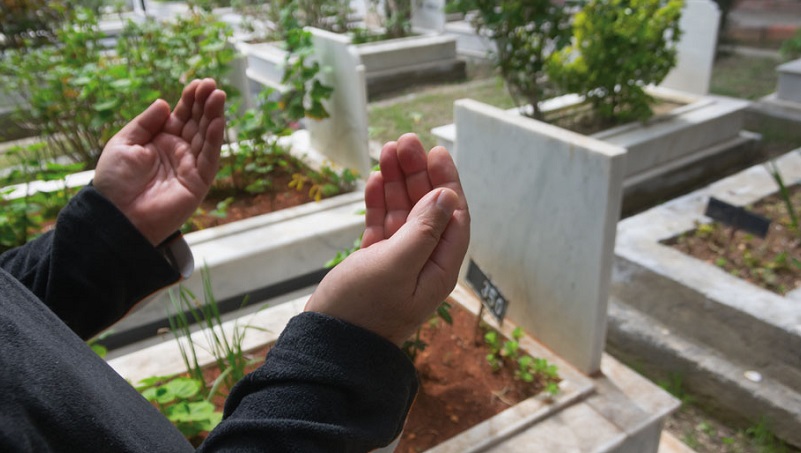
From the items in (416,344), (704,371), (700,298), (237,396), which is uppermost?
(237,396)

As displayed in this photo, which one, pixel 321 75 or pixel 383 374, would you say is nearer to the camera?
pixel 383 374

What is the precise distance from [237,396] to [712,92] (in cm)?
632

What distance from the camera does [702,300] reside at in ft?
8.30

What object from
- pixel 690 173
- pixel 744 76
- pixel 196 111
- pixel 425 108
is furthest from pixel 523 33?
pixel 744 76

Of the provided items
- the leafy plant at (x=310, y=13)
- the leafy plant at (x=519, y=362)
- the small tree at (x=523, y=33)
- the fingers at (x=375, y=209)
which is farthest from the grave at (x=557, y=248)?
the leafy plant at (x=310, y=13)

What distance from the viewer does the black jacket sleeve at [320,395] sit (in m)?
0.77

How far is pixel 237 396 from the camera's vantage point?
0.86 m

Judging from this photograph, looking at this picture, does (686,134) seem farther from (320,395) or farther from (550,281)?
(320,395)

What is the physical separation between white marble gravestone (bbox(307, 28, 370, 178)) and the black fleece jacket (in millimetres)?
2461

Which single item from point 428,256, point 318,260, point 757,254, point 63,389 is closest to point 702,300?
point 757,254

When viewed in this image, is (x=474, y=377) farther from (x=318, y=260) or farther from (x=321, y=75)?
(x=321, y=75)

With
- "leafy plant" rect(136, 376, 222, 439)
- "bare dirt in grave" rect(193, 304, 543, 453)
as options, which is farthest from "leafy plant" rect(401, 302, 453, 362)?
"leafy plant" rect(136, 376, 222, 439)

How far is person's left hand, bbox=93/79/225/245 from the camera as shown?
1.28 m

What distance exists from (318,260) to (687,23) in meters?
3.75
